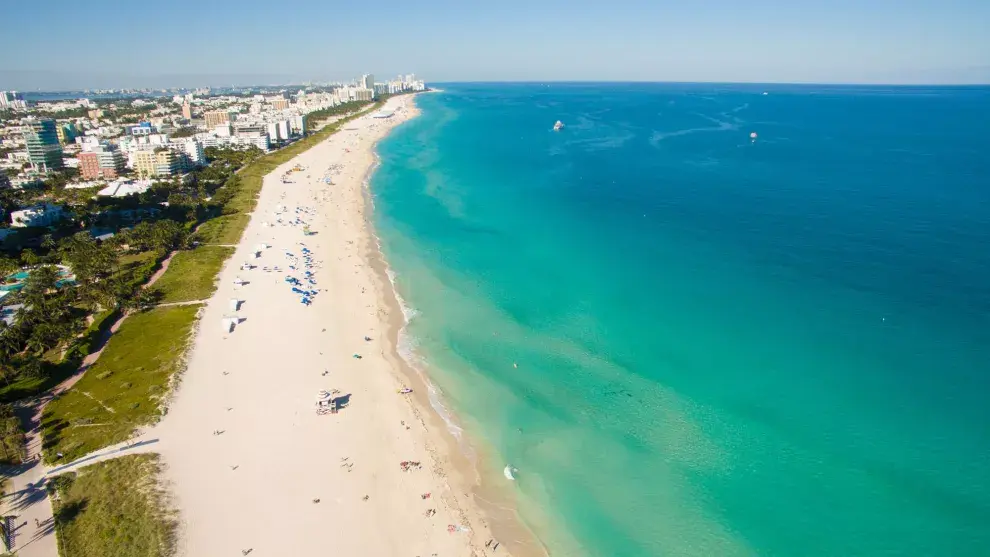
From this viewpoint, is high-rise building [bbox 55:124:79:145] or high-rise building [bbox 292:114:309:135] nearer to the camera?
high-rise building [bbox 55:124:79:145]

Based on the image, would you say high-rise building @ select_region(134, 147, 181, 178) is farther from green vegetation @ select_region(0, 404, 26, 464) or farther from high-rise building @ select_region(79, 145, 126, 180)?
green vegetation @ select_region(0, 404, 26, 464)

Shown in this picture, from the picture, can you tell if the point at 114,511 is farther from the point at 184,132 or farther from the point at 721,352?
the point at 184,132

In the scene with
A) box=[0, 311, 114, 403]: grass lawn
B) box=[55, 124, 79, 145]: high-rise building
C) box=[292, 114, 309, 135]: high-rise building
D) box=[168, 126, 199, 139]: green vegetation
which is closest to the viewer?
box=[0, 311, 114, 403]: grass lawn

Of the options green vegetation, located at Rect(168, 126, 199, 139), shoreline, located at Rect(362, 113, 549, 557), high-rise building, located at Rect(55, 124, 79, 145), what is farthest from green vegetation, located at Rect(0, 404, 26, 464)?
high-rise building, located at Rect(55, 124, 79, 145)

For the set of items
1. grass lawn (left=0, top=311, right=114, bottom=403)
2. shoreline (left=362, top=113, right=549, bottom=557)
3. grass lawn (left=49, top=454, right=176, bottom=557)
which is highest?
grass lawn (left=0, top=311, right=114, bottom=403)

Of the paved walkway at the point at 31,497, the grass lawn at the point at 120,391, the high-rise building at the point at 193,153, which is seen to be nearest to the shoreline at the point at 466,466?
the grass lawn at the point at 120,391

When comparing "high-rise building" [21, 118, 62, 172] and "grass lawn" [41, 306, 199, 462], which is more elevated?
"high-rise building" [21, 118, 62, 172]
